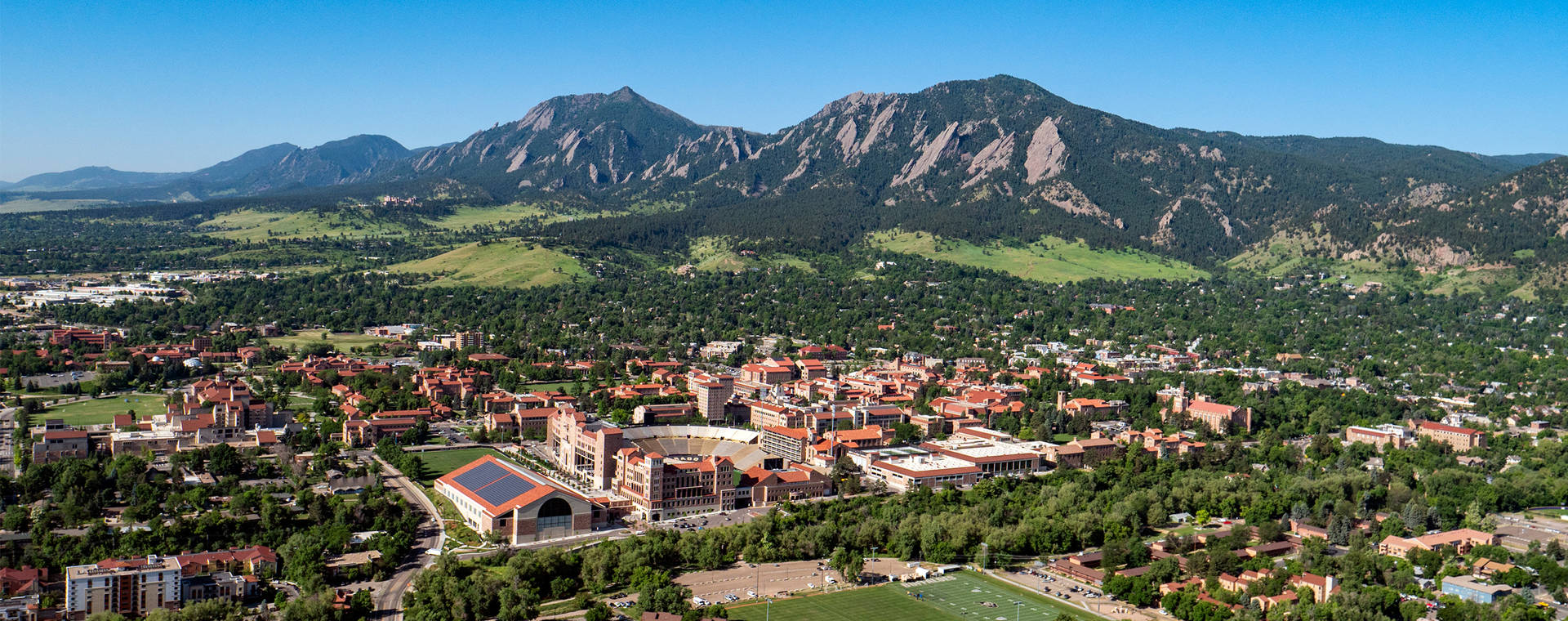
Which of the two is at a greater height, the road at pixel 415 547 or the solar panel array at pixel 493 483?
the solar panel array at pixel 493 483

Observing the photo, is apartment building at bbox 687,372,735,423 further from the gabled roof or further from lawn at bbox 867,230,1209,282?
lawn at bbox 867,230,1209,282

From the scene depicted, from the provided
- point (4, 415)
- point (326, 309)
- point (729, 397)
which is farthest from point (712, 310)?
point (4, 415)

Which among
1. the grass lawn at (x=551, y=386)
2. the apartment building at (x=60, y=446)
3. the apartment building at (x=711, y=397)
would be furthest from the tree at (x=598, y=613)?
the grass lawn at (x=551, y=386)

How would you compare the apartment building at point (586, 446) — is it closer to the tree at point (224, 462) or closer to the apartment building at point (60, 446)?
the tree at point (224, 462)

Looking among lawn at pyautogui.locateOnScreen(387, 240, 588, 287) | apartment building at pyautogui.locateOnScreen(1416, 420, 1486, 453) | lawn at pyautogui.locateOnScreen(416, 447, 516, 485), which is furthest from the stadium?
lawn at pyautogui.locateOnScreen(387, 240, 588, 287)

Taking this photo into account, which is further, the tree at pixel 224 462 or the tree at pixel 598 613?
the tree at pixel 224 462
